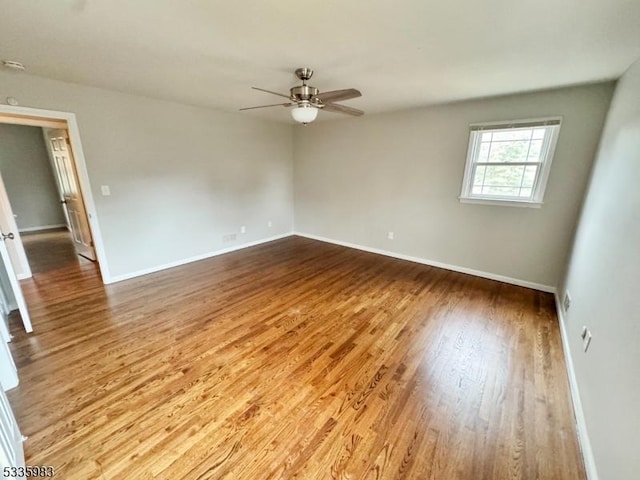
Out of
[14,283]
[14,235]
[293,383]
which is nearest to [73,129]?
[14,235]

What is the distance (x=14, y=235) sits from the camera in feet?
11.0

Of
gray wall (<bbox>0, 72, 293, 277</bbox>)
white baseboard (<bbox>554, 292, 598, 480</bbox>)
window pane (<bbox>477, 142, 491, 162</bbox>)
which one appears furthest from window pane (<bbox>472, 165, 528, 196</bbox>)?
gray wall (<bbox>0, 72, 293, 277</bbox>)

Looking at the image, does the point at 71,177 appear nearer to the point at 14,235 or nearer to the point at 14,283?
the point at 14,235

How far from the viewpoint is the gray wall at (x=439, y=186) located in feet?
9.87

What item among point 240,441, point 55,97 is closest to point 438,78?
point 240,441

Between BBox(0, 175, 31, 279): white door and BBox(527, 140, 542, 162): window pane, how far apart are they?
6.65 meters

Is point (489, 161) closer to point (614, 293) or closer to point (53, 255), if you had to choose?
point (614, 293)

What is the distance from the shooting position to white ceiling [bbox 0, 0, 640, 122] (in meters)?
1.52

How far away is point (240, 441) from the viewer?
1.50 m

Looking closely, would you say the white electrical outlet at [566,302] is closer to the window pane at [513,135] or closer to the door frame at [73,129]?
the window pane at [513,135]

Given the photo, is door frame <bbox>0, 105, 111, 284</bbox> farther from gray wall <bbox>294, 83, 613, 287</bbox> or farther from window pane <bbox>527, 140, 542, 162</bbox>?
window pane <bbox>527, 140, 542, 162</bbox>

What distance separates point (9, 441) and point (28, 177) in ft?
26.5

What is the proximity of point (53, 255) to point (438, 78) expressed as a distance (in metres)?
6.61

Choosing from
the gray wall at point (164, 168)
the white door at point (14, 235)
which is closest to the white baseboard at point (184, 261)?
the gray wall at point (164, 168)
